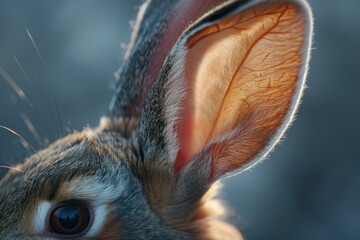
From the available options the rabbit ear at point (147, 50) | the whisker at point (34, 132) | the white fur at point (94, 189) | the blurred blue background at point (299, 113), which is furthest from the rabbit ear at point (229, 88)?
the blurred blue background at point (299, 113)

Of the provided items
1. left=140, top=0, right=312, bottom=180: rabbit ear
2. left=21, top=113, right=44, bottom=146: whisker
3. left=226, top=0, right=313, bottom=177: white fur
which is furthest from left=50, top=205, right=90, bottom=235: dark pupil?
left=21, top=113, right=44, bottom=146: whisker

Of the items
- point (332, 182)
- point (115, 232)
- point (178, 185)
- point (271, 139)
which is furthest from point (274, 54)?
point (332, 182)

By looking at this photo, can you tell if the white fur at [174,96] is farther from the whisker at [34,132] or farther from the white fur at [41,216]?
the whisker at [34,132]

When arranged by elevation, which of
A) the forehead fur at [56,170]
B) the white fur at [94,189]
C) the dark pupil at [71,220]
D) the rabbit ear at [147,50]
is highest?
the rabbit ear at [147,50]

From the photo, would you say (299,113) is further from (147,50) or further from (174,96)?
(174,96)

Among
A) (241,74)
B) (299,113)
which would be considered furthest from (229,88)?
(299,113)

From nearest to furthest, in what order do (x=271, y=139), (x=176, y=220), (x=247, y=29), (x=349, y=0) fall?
(x=247, y=29) < (x=271, y=139) < (x=176, y=220) < (x=349, y=0)

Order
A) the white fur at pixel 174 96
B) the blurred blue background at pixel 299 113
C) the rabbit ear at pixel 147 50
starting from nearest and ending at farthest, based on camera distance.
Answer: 1. the white fur at pixel 174 96
2. the rabbit ear at pixel 147 50
3. the blurred blue background at pixel 299 113

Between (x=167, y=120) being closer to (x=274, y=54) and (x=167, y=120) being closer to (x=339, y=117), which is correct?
(x=274, y=54)
